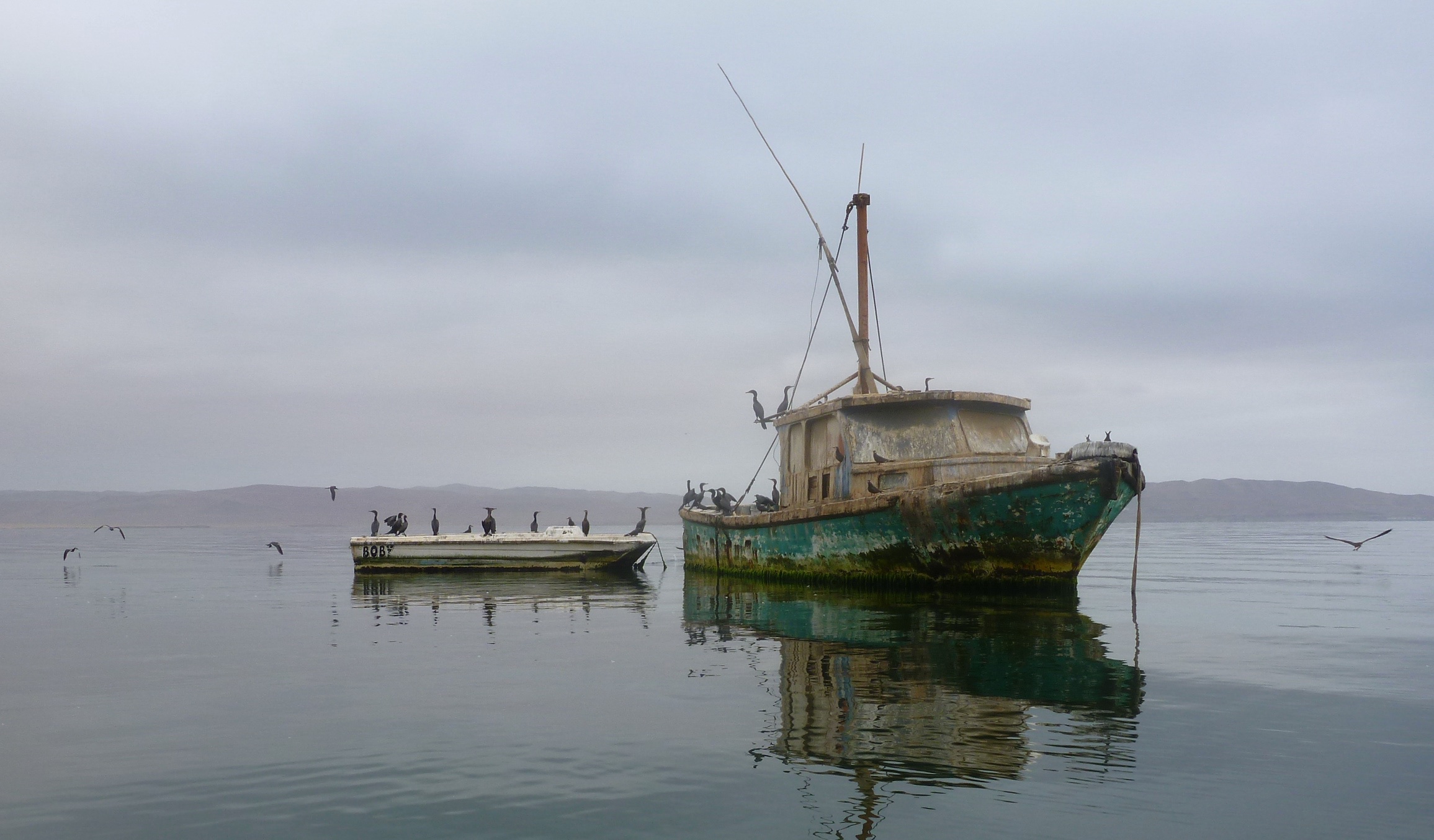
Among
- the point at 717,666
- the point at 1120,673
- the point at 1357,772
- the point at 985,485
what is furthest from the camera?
the point at 985,485

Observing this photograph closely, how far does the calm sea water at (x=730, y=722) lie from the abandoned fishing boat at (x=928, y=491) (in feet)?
3.33

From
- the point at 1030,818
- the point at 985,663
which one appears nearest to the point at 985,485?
the point at 985,663

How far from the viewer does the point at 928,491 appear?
57.3ft

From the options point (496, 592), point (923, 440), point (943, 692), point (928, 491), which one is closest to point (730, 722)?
point (943, 692)

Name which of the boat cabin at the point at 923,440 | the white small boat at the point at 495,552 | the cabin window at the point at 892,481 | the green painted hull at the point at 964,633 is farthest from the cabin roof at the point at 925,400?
the white small boat at the point at 495,552

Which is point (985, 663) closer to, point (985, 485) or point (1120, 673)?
point (1120, 673)

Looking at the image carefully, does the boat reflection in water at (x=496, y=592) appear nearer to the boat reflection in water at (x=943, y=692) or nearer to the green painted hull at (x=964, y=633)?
the green painted hull at (x=964, y=633)

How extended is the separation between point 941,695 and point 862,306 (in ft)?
53.8

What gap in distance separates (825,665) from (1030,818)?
17.3 feet

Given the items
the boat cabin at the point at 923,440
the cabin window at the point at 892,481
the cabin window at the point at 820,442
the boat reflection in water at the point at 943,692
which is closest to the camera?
the boat reflection in water at the point at 943,692

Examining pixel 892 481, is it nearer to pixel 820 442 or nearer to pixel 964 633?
pixel 820 442

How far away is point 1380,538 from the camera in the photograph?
57281 millimetres

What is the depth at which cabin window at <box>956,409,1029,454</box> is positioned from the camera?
1955 centimetres

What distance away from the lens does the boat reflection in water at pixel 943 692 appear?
21.6 ft
